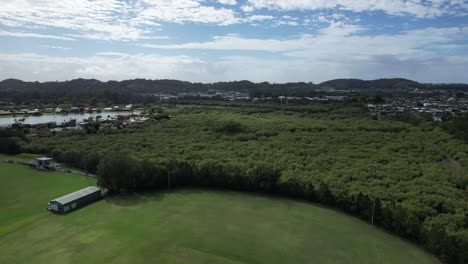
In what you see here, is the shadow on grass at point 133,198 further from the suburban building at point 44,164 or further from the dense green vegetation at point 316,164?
the suburban building at point 44,164

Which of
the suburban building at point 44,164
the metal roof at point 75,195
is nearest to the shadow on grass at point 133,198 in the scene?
the metal roof at point 75,195

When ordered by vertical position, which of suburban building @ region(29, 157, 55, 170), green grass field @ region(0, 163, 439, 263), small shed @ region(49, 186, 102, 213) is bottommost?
green grass field @ region(0, 163, 439, 263)

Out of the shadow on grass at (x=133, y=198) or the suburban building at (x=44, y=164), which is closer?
the shadow on grass at (x=133, y=198)

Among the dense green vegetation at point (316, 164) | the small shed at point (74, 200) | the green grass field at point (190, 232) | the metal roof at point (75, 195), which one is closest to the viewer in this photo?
the green grass field at point (190, 232)

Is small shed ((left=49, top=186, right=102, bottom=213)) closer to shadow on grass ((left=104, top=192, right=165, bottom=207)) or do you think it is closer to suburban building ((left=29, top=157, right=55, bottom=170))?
shadow on grass ((left=104, top=192, right=165, bottom=207))

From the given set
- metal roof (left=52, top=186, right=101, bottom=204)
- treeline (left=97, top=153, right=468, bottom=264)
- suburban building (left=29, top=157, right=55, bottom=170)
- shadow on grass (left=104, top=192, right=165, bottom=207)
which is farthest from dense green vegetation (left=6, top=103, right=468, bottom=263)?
suburban building (left=29, top=157, right=55, bottom=170)

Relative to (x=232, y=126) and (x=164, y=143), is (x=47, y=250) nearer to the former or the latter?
(x=164, y=143)

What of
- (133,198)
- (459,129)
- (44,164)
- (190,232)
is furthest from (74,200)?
(459,129)
